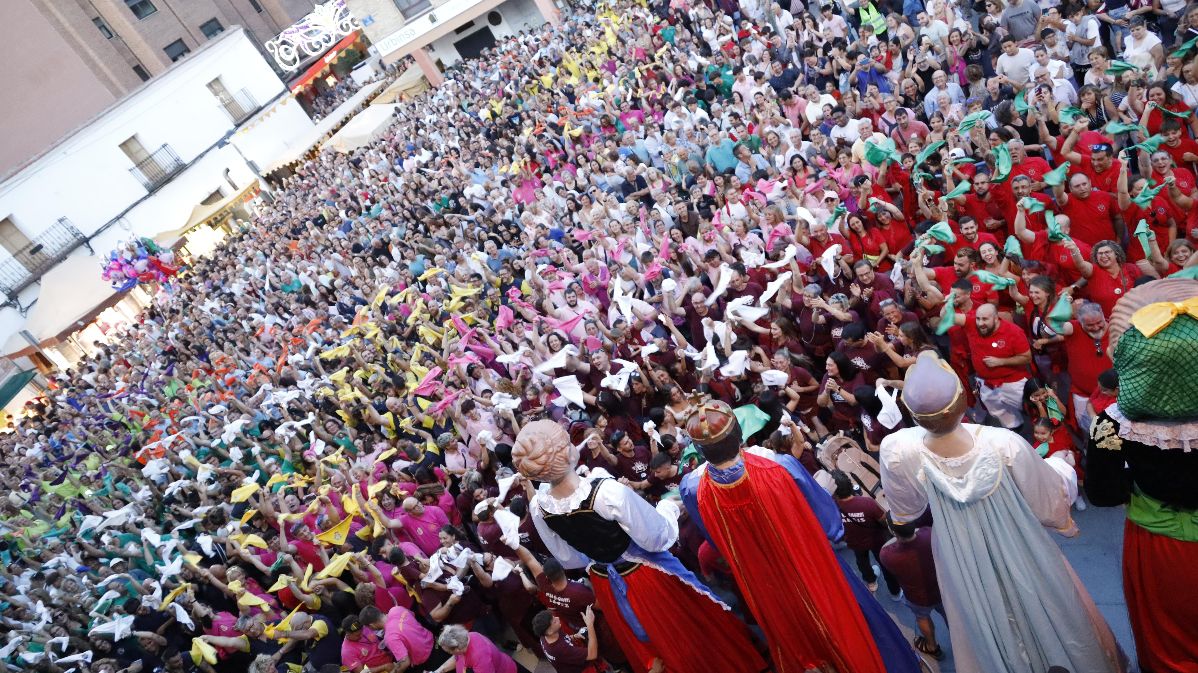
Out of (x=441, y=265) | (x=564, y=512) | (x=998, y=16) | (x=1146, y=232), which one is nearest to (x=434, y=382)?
(x=441, y=265)

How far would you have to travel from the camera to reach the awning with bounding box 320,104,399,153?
2483cm

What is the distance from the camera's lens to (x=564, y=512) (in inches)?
140

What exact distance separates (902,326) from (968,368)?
25.1 inches

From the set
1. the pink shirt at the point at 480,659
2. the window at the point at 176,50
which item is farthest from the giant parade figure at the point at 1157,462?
the window at the point at 176,50

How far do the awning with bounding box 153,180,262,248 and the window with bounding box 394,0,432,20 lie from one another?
8992mm

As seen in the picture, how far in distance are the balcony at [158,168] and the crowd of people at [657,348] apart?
54.5 ft

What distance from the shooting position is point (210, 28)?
39250 millimetres

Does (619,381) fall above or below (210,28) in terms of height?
below

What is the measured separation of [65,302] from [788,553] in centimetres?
2423

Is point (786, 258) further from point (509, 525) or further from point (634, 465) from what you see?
point (509, 525)

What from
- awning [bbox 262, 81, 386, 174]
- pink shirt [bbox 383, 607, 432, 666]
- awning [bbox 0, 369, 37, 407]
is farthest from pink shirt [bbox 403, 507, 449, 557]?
awning [bbox 262, 81, 386, 174]

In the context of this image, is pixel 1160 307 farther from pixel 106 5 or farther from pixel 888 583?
pixel 106 5

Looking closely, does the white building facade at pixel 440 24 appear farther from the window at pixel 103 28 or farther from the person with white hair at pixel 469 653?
the person with white hair at pixel 469 653

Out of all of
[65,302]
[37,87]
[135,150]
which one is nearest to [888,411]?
[65,302]
